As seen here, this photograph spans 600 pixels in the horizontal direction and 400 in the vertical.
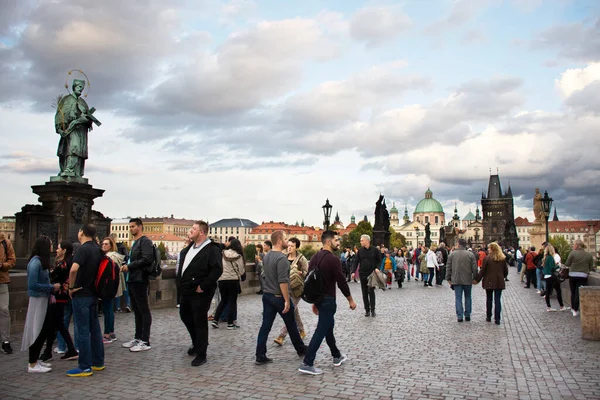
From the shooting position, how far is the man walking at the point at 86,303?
21.4 ft

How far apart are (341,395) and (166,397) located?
5.95 feet

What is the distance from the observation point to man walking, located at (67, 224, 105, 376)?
21.4ft

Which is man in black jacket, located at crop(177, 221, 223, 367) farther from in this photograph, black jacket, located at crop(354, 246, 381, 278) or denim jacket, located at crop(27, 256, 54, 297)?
black jacket, located at crop(354, 246, 381, 278)

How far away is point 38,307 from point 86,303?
2.44ft

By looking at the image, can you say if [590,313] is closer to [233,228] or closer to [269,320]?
[269,320]

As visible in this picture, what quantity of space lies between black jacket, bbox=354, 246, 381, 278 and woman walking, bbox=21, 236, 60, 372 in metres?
7.35

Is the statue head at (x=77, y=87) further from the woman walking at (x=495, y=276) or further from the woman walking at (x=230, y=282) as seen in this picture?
the woman walking at (x=495, y=276)

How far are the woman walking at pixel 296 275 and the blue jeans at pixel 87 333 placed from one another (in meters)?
2.78

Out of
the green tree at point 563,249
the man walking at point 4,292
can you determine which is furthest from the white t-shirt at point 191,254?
the green tree at point 563,249

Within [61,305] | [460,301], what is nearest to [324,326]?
[61,305]

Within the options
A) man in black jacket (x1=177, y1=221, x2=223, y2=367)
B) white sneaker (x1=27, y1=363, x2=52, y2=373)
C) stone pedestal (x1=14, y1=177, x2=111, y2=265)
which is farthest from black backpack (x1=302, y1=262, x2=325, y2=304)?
stone pedestal (x1=14, y1=177, x2=111, y2=265)

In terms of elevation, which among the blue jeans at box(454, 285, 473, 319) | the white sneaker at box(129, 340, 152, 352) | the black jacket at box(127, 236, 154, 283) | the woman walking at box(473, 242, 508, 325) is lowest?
the white sneaker at box(129, 340, 152, 352)

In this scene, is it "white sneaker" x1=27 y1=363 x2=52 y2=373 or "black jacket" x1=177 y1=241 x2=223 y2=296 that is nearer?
"white sneaker" x1=27 y1=363 x2=52 y2=373

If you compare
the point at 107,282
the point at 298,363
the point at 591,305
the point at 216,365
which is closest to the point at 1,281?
the point at 107,282
